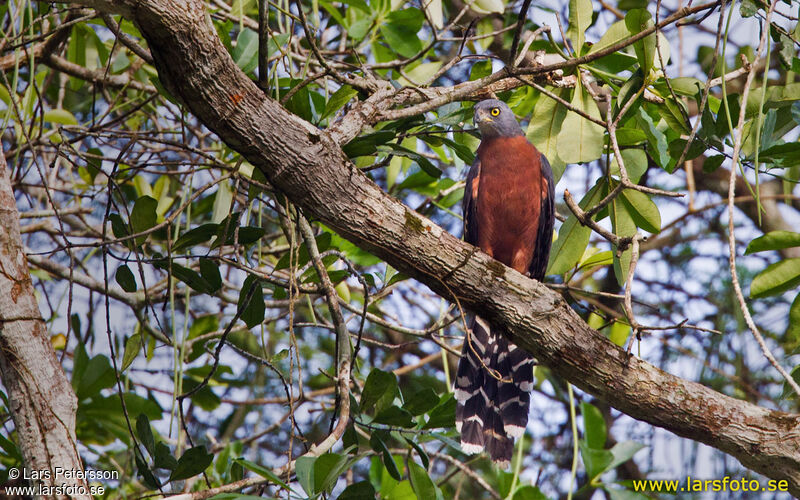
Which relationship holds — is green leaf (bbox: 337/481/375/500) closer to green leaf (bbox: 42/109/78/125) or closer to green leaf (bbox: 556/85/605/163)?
green leaf (bbox: 556/85/605/163)

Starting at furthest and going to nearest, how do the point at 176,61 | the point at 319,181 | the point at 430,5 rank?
the point at 430,5 < the point at 319,181 < the point at 176,61

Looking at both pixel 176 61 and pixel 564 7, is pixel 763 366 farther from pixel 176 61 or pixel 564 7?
pixel 176 61

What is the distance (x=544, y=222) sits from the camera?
3791mm

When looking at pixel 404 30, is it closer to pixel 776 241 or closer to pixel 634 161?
pixel 634 161

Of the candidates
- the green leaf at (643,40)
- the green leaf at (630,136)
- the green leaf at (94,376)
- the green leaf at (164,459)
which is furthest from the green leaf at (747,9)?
the green leaf at (94,376)

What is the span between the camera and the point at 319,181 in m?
2.23

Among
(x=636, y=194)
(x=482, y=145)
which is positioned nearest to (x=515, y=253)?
(x=482, y=145)

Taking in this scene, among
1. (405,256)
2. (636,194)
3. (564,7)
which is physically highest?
(564,7)

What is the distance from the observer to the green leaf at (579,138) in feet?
8.64

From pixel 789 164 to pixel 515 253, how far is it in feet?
4.88

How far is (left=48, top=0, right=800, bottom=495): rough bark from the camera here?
2.09m

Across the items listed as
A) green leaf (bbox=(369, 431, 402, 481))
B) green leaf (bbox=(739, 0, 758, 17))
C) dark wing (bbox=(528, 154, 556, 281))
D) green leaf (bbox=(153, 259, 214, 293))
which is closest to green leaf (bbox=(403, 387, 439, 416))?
green leaf (bbox=(369, 431, 402, 481))

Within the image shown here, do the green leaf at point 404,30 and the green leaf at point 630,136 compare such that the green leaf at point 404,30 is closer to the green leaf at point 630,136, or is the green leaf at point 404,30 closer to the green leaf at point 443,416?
the green leaf at point 630,136

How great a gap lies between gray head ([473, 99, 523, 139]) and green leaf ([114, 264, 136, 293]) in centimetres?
187
